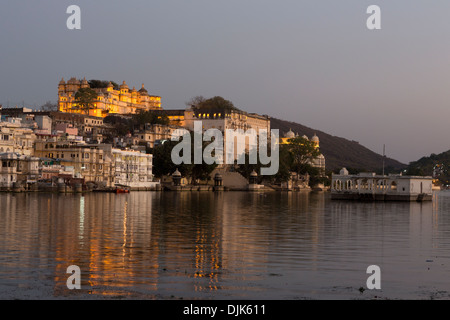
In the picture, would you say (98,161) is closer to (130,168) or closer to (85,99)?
(130,168)

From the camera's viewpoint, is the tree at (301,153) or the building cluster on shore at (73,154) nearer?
the building cluster on shore at (73,154)

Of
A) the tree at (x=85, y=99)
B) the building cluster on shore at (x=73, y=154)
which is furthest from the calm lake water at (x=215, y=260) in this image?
the tree at (x=85, y=99)

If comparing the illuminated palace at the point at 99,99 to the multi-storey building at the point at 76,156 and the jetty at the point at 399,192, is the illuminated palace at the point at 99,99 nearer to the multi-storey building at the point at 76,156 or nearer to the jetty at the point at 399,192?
the multi-storey building at the point at 76,156

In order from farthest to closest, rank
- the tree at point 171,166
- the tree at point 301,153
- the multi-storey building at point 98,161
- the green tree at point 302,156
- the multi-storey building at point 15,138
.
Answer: the green tree at point 302,156 → the tree at point 301,153 → the tree at point 171,166 → the multi-storey building at point 98,161 → the multi-storey building at point 15,138

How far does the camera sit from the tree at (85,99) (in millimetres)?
179250

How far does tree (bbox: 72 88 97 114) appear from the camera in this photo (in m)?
179

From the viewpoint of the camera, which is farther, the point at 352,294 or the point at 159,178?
the point at 159,178

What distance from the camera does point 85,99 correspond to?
588ft

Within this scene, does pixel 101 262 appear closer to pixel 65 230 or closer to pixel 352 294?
pixel 352 294

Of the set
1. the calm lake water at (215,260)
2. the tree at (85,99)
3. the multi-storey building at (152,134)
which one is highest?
the tree at (85,99)

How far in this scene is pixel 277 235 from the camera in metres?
33.8
